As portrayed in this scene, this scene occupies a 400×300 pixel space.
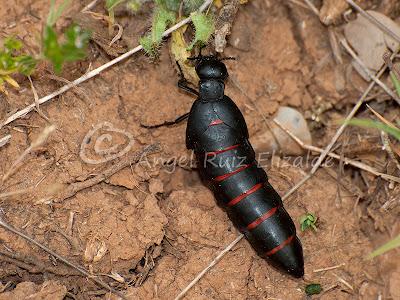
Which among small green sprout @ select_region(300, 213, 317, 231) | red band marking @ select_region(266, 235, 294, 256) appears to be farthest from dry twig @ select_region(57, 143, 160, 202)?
small green sprout @ select_region(300, 213, 317, 231)

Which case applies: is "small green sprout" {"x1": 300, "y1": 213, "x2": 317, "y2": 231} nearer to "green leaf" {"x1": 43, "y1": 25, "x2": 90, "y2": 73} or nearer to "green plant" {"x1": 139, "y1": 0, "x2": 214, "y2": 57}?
"green plant" {"x1": 139, "y1": 0, "x2": 214, "y2": 57}

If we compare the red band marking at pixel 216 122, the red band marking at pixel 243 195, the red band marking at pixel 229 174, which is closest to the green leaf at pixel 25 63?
the red band marking at pixel 216 122

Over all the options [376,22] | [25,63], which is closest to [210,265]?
[25,63]

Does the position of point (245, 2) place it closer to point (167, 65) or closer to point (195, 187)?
point (167, 65)

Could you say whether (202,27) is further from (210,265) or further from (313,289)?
(313,289)

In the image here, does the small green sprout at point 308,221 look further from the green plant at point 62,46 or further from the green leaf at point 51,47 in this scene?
the green leaf at point 51,47

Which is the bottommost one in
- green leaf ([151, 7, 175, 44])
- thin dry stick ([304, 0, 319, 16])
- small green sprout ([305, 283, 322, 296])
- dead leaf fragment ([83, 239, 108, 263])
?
small green sprout ([305, 283, 322, 296])
